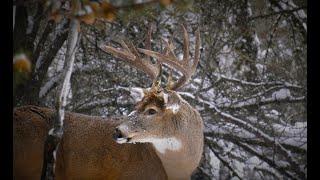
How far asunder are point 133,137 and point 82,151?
0.45m

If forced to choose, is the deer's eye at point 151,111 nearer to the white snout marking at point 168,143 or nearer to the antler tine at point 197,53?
the white snout marking at point 168,143

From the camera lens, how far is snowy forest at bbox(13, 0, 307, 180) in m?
3.63

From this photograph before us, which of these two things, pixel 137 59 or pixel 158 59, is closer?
pixel 158 59

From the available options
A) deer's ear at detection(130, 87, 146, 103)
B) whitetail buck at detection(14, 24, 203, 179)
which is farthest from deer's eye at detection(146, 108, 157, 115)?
deer's ear at detection(130, 87, 146, 103)

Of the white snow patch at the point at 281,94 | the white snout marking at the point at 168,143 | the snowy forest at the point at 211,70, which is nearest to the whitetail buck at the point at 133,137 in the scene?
the white snout marking at the point at 168,143

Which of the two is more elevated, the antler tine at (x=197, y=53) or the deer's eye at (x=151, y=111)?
the antler tine at (x=197, y=53)

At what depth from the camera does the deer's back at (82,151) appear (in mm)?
3729

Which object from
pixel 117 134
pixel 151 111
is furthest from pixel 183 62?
pixel 117 134

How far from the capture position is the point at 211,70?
3861 mm

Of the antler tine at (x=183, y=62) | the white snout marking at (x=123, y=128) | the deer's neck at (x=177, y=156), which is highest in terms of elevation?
the antler tine at (x=183, y=62)

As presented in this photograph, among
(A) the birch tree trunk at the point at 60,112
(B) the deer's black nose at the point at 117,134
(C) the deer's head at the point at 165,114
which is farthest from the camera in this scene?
(A) the birch tree trunk at the point at 60,112

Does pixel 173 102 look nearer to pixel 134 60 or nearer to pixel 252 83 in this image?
pixel 134 60

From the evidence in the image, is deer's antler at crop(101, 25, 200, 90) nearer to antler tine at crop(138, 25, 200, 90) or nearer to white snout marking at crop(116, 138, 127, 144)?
antler tine at crop(138, 25, 200, 90)

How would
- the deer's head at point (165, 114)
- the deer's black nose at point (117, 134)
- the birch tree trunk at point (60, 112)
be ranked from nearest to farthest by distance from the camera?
the deer's black nose at point (117, 134)
the deer's head at point (165, 114)
the birch tree trunk at point (60, 112)
